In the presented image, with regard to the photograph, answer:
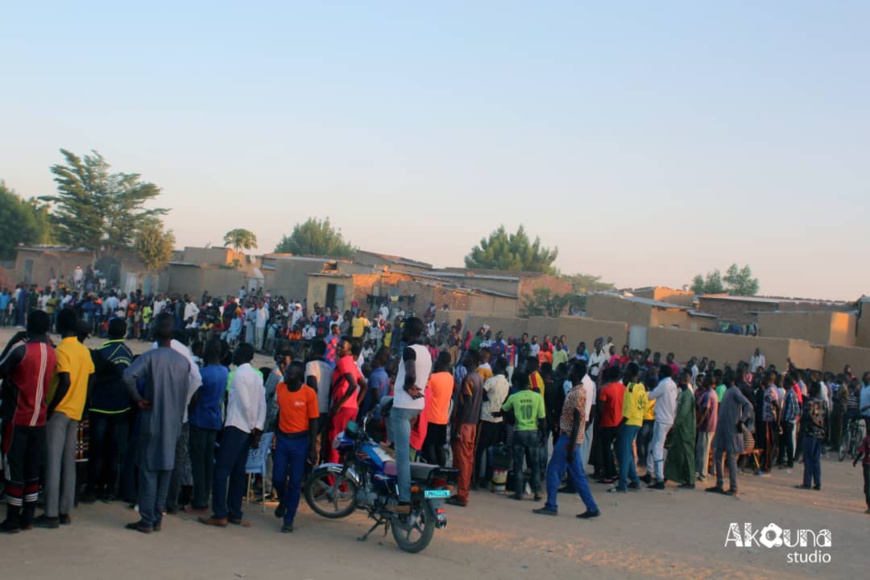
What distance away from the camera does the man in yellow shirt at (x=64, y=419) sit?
24.3 ft

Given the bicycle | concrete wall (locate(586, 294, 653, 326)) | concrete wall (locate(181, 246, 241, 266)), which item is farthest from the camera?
concrete wall (locate(181, 246, 241, 266))

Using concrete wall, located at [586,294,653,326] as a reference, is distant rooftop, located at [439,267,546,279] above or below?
above

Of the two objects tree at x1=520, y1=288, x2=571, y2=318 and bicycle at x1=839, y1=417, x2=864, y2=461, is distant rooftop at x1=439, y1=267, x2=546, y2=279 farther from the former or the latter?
bicycle at x1=839, y1=417, x2=864, y2=461

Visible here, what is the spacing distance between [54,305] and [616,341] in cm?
2034

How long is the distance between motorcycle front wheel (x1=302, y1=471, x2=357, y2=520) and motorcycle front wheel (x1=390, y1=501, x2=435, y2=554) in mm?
917

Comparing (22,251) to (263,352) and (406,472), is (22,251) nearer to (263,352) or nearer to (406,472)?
(263,352)

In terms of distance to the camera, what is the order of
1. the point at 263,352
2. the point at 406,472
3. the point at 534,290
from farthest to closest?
the point at 534,290
the point at 263,352
the point at 406,472

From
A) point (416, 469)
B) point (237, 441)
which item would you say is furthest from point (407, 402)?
point (237, 441)

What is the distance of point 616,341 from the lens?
26.6m

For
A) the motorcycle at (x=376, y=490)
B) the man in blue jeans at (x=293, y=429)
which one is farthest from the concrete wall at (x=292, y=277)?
the man in blue jeans at (x=293, y=429)

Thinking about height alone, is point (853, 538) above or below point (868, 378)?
below

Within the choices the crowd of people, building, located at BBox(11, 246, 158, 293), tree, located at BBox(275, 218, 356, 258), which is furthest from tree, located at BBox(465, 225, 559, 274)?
the crowd of people

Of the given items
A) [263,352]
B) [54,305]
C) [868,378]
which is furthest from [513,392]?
[54,305]

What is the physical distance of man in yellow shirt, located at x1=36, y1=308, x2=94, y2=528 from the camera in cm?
741
